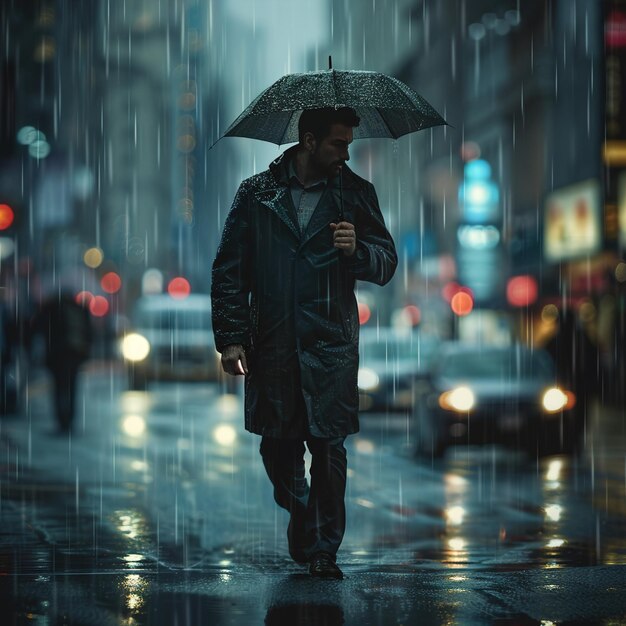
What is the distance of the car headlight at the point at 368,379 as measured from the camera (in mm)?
23297

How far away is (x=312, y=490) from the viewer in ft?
20.8

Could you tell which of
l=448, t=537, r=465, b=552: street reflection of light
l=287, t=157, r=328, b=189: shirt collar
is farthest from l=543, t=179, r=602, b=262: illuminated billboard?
l=287, t=157, r=328, b=189: shirt collar

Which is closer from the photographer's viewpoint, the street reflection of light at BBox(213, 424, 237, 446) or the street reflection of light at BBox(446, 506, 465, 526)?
the street reflection of light at BBox(446, 506, 465, 526)

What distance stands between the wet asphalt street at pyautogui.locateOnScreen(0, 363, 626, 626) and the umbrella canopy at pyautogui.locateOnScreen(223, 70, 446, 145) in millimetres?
2040

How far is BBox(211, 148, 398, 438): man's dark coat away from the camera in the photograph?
6262 mm

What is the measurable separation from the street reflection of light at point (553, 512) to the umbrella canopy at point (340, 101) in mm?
3649

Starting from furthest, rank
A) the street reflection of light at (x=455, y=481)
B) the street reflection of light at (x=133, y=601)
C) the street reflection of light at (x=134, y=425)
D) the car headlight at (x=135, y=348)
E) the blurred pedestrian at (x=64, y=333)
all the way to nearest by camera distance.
→ 1. the car headlight at (x=135, y=348)
2. the blurred pedestrian at (x=64, y=333)
3. the street reflection of light at (x=134, y=425)
4. the street reflection of light at (x=455, y=481)
5. the street reflection of light at (x=133, y=601)

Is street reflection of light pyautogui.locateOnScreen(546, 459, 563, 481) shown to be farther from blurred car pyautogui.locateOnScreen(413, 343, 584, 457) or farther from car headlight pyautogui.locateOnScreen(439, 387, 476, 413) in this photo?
car headlight pyautogui.locateOnScreen(439, 387, 476, 413)

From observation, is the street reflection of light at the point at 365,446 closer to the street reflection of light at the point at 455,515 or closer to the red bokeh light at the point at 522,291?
the street reflection of light at the point at 455,515

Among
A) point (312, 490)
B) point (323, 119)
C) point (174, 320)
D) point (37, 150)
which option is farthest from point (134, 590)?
point (37, 150)

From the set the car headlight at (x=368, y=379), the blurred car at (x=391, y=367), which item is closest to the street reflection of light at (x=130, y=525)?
the blurred car at (x=391, y=367)

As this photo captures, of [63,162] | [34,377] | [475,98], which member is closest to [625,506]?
[34,377]

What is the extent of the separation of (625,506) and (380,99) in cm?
497

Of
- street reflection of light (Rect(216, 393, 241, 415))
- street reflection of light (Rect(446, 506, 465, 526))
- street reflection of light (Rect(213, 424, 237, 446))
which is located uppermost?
street reflection of light (Rect(216, 393, 241, 415))
